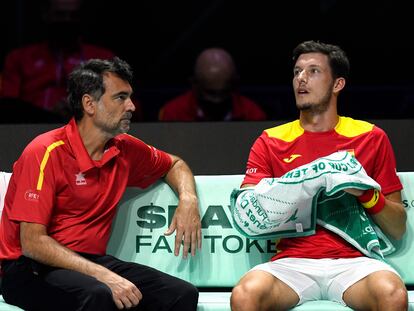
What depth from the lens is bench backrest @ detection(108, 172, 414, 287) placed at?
15.7 ft

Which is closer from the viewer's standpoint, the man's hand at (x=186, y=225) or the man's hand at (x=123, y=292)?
the man's hand at (x=123, y=292)

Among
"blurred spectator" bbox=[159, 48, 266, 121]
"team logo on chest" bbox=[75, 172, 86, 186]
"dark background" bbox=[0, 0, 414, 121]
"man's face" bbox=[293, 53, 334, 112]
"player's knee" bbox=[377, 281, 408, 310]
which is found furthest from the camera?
"dark background" bbox=[0, 0, 414, 121]

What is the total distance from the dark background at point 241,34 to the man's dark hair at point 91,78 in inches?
69.2

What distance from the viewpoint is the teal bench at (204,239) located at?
4.79 metres

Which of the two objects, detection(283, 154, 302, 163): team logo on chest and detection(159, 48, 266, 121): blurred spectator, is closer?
detection(283, 154, 302, 163): team logo on chest

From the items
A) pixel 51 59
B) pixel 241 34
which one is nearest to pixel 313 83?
pixel 51 59

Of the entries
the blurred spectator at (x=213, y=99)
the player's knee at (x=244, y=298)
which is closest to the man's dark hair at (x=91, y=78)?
the player's knee at (x=244, y=298)

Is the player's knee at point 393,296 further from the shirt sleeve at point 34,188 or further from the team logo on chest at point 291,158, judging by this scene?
the shirt sleeve at point 34,188

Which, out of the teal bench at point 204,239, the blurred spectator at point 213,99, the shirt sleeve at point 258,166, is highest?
the blurred spectator at point 213,99

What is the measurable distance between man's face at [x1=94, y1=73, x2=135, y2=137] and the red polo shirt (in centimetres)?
9

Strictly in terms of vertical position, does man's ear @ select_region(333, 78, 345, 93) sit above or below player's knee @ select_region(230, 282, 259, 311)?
above

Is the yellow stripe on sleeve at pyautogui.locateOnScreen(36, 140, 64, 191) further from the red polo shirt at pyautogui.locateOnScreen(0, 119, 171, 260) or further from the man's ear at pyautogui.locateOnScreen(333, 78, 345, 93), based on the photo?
the man's ear at pyautogui.locateOnScreen(333, 78, 345, 93)

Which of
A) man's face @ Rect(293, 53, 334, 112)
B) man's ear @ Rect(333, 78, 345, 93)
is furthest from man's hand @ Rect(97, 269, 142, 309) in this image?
man's ear @ Rect(333, 78, 345, 93)

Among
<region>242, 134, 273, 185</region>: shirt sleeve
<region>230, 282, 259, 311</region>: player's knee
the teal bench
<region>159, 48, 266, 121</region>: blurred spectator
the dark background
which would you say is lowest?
<region>230, 282, 259, 311</region>: player's knee
